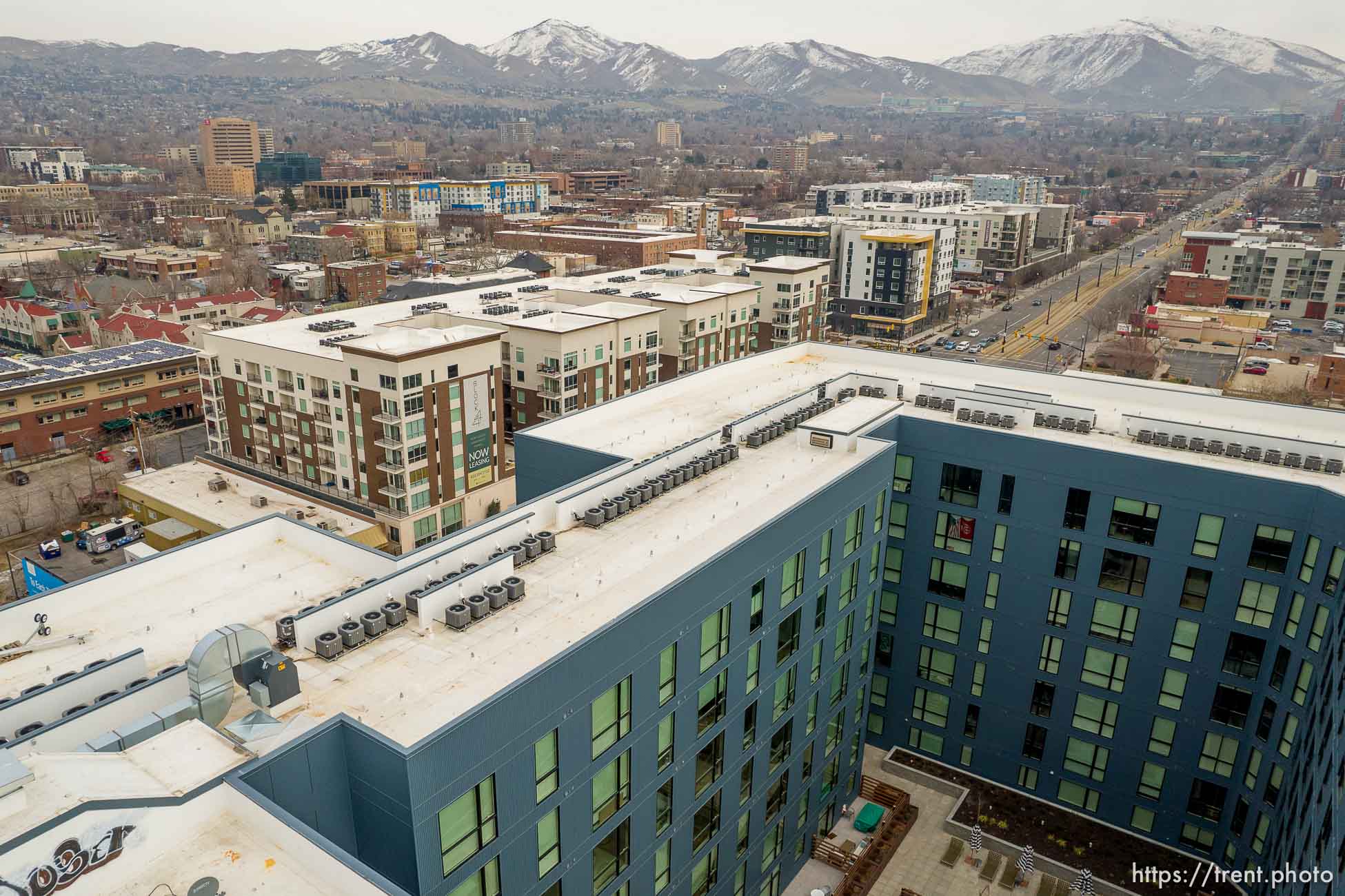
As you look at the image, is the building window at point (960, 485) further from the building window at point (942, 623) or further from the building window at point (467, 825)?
the building window at point (467, 825)

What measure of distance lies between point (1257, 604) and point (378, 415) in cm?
5708

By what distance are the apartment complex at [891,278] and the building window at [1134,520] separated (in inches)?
4399

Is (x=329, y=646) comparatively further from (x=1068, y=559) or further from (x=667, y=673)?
(x=1068, y=559)

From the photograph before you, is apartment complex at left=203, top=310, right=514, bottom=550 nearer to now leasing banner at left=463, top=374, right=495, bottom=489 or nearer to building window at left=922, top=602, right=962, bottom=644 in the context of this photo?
now leasing banner at left=463, top=374, right=495, bottom=489

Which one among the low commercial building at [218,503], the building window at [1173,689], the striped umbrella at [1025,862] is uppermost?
the building window at [1173,689]

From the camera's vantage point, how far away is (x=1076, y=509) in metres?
37.8

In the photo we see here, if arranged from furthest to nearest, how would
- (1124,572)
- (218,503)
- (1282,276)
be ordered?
(1282,276), (218,503), (1124,572)

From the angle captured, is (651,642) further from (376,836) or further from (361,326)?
(361,326)

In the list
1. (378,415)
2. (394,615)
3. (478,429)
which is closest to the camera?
(394,615)

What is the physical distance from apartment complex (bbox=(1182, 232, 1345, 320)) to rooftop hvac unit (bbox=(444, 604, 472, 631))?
566 ft

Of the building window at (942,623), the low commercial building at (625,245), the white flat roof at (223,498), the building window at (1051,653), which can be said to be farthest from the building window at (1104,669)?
the low commercial building at (625,245)

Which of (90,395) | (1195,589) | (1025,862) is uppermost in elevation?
(1195,589)

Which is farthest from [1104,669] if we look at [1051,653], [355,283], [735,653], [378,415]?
[355,283]

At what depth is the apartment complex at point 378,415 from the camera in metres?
64.9
